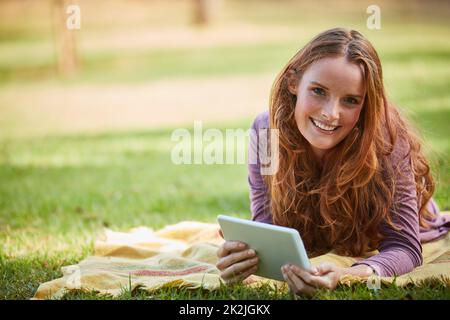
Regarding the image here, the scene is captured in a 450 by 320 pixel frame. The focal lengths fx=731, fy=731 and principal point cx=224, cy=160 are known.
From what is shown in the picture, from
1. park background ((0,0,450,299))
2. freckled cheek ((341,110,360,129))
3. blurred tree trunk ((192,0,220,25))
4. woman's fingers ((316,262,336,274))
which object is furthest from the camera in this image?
blurred tree trunk ((192,0,220,25))

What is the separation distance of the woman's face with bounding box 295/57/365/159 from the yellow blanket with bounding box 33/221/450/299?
23.2 inches

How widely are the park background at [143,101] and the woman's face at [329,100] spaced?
1.57 feet

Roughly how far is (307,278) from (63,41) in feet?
36.7

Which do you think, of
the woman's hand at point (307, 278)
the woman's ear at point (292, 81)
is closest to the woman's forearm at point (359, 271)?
the woman's hand at point (307, 278)

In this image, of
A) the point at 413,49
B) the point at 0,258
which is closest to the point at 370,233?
the point at 0,258

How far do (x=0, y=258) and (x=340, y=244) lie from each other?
1824 millimetres

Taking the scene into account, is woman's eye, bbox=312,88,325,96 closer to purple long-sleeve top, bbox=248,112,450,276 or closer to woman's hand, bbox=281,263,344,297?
purple long-sleeve top, bbox=248,112,450,276

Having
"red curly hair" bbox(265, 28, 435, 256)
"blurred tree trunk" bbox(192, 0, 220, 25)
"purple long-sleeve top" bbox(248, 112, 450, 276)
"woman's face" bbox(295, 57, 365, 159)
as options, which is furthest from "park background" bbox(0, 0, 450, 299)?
"woman's face" bbox(295, 57, 365, 159)

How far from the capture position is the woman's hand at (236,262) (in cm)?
302

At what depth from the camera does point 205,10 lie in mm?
17078

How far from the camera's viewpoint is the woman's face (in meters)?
3.12

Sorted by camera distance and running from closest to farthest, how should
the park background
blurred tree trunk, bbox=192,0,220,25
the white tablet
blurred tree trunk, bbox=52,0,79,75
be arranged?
the white tablet < the park background < blurred tree trunk, bbox=52,0,79,75 < blurred tree trunk, bbox=192,0,220,25

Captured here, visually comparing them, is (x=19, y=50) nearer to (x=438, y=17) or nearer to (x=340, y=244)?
(x=438, y=17)
